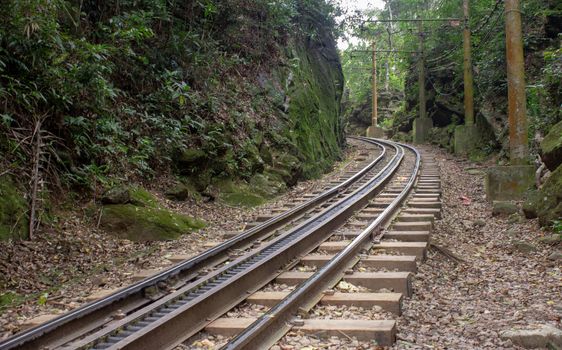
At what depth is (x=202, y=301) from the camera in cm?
430

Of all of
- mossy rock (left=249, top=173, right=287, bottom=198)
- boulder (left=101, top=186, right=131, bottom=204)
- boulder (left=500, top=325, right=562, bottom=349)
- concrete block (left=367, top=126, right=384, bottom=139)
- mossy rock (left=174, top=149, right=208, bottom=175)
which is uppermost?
concrete block (left=367, top=126, right=384, bottom=139)

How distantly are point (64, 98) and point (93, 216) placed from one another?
179 centimetres

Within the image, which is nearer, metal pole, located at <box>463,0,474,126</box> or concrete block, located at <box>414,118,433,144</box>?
metal pole, located at <box>463,0,474,126</box>

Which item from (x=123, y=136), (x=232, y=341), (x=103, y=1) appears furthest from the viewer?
(x=103, y=1)

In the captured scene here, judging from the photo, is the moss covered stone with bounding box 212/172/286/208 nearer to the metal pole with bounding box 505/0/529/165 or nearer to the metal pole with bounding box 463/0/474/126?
the metal pole with bounding box 505/0/529/165

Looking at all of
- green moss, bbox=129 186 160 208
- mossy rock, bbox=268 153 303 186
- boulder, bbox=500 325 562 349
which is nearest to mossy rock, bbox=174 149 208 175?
green moss, bbox=129 186 160 208

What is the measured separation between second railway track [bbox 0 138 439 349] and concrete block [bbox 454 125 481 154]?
15.3 m

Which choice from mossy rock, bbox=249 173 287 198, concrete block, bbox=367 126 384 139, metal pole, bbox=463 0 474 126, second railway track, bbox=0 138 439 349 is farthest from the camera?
concrete block, bbox=367 126 384 139

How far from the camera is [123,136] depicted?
30.1 feet

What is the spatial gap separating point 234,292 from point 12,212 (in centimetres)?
318

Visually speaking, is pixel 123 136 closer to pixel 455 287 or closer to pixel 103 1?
pixel 103 1

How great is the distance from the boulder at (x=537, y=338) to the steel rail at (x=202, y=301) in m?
2.41

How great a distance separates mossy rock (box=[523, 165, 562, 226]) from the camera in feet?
25.5

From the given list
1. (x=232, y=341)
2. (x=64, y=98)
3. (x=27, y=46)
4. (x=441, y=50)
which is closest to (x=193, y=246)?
(x=64, y=98)
